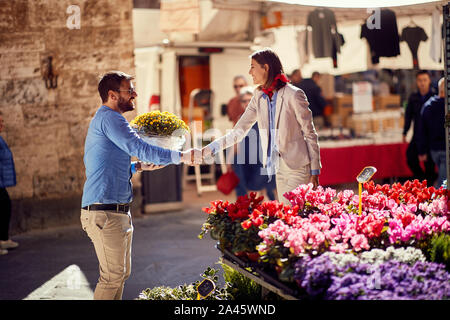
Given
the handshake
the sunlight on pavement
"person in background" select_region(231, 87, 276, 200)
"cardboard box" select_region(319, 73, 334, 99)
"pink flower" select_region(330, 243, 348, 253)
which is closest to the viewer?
"pink flower" select_region(330, 243, 348, 253)

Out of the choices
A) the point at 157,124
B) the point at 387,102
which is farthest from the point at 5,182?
the point at 387,102

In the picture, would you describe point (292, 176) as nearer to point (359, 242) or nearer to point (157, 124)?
point (157, 124)

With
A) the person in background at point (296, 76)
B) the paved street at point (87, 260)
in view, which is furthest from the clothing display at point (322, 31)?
the paved street at point (87, 260)

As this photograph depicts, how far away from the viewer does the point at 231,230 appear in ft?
13.4

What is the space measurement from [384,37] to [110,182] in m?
8.26

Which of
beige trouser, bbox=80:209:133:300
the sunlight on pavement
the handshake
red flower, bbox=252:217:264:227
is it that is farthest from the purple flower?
the sunlight on pavement

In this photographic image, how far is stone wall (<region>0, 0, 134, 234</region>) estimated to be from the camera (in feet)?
30.8

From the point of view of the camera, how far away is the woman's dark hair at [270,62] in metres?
5.25

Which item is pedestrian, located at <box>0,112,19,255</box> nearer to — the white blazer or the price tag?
the white blazer

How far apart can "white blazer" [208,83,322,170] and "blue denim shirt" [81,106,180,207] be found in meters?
0.99

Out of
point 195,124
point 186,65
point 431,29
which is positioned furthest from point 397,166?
point 186,65

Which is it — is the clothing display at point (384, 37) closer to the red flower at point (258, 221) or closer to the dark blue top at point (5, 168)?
the dark blue top at point (5, 168)

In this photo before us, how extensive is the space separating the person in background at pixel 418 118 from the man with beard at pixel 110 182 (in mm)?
6187

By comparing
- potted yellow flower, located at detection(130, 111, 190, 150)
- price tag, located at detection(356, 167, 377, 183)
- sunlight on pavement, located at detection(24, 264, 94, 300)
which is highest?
potted yellow flower, located at detection(130, 111, 190, 150)
